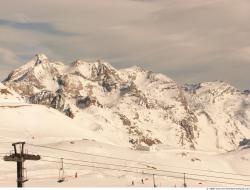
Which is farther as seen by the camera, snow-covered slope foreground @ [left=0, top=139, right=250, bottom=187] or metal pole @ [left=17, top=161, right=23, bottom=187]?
snow-covered slope foreground @ [left=0, top=139, right=250, bottom=187]

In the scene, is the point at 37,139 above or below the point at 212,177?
above

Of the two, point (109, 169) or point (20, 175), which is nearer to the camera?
point (20, 175)

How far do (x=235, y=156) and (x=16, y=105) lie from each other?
3085 inches

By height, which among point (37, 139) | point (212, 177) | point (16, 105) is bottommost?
point (212, 177)

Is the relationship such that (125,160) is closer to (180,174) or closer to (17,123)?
(180,174)

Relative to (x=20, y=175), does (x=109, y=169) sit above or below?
below

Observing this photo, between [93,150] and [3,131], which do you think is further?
[3,131]

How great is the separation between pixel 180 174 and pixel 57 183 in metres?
39.5

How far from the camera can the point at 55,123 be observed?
189 metres

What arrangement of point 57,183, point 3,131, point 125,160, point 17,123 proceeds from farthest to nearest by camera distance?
1. point 17,123
2. point 3,131
3. point 125,160
4. point 57,183

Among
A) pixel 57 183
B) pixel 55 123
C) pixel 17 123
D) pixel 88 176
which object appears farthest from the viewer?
pixel 55 123

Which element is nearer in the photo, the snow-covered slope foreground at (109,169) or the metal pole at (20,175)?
the metal pole at (20,175)

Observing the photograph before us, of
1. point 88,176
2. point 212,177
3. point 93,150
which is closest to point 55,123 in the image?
point 93,150

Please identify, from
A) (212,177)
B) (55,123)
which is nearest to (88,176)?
(212,177)
